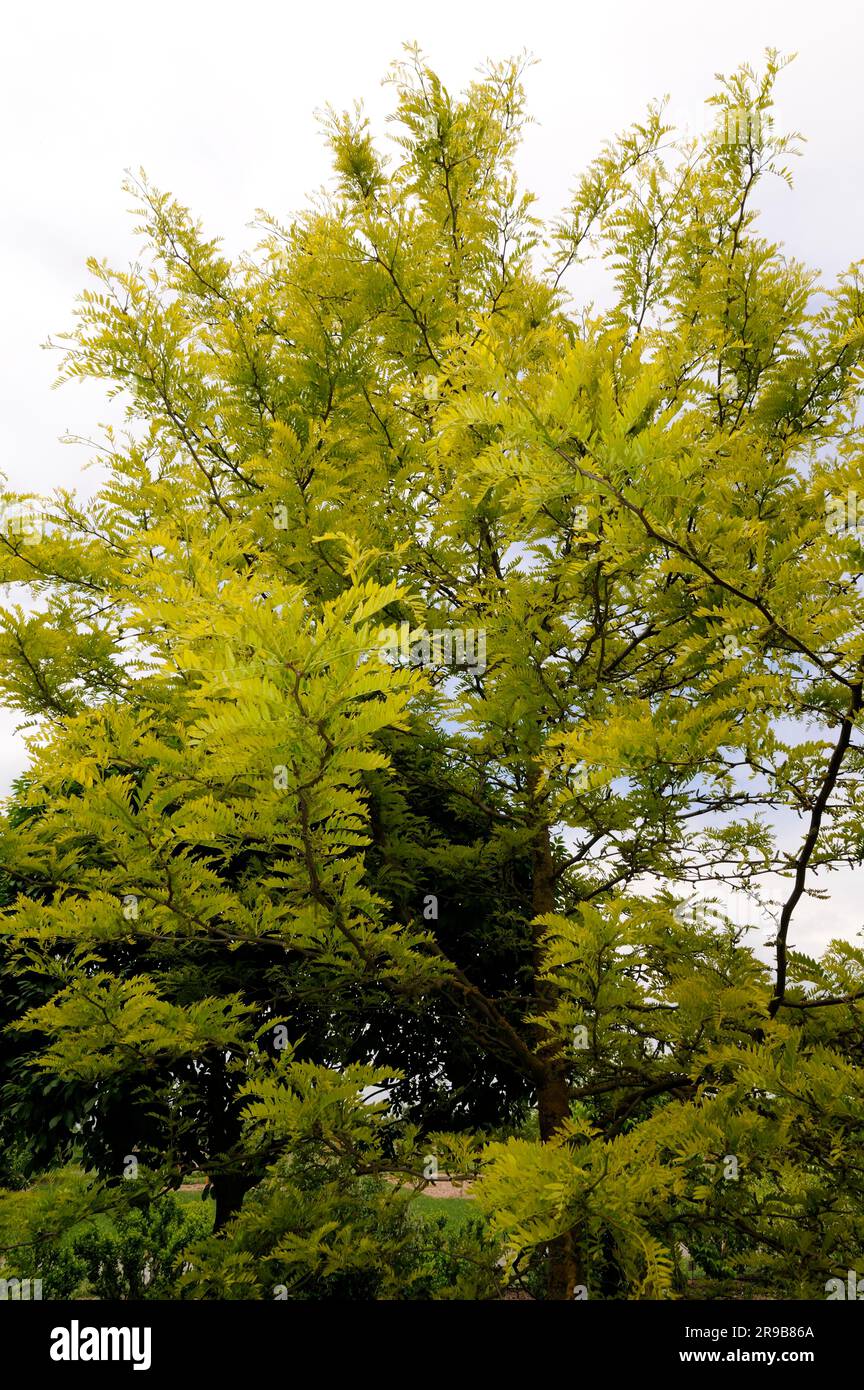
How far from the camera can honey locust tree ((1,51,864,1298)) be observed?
8.36 feet

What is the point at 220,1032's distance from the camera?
12.8ft

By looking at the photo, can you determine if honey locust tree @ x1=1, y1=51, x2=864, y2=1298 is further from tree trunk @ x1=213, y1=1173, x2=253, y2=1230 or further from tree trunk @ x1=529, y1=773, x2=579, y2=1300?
tree trunk @ x1=213, y1=1173, x2=253, y2=1230

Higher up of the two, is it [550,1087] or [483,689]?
[483,689]

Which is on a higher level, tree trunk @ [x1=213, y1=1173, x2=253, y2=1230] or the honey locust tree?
the honey locust tree

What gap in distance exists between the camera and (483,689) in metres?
4.57

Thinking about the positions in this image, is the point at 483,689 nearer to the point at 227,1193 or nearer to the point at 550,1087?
the point at 550,1087

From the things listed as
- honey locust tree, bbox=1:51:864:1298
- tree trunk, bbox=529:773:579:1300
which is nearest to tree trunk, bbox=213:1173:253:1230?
honey locust tree, bbox=1:51:864:1298

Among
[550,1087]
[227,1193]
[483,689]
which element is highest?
[483,689]

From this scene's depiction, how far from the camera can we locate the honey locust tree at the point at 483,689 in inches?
100

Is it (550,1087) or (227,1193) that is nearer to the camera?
(550,1087)

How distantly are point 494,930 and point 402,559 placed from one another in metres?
2.42

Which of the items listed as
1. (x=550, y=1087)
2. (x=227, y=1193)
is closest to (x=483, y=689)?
(x=550, y=1087)
